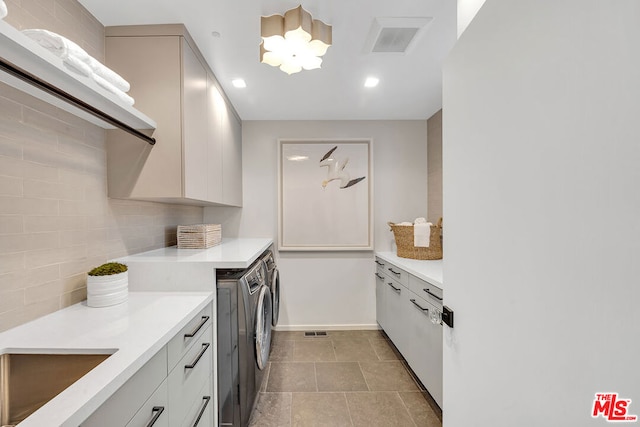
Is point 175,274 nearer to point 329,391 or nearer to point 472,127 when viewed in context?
point 329,391

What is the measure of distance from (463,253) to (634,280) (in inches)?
18.6

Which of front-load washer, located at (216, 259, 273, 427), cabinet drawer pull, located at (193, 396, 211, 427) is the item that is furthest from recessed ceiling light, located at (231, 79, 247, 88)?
cabinet drawer pull, located at (193, 396, 211, 427)

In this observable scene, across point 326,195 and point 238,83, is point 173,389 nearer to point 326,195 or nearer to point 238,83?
point 238,83

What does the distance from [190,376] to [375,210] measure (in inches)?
94.0

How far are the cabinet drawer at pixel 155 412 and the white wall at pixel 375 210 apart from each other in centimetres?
206

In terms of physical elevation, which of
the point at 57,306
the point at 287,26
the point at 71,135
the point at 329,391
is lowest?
the point at 329,391

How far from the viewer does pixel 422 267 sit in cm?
205

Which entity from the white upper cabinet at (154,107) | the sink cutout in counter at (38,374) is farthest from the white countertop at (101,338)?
the white upper cabinet at (154,107)

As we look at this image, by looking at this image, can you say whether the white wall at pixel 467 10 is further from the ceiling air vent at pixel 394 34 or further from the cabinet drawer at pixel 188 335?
the cabinet drawer at pixel 188 335

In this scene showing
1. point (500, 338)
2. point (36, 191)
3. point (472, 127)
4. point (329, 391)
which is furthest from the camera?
point (329, 391)

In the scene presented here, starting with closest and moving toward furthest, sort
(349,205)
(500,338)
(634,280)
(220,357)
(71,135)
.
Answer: (634,280)
(500,338)
(71,135)
(220,357)
(349,205)

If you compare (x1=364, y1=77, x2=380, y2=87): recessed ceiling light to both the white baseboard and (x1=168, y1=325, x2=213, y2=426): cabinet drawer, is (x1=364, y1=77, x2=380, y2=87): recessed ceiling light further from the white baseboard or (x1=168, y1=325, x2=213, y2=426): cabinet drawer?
the white baseboard

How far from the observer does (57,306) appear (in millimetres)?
1170

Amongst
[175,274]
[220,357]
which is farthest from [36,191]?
[220,357]
